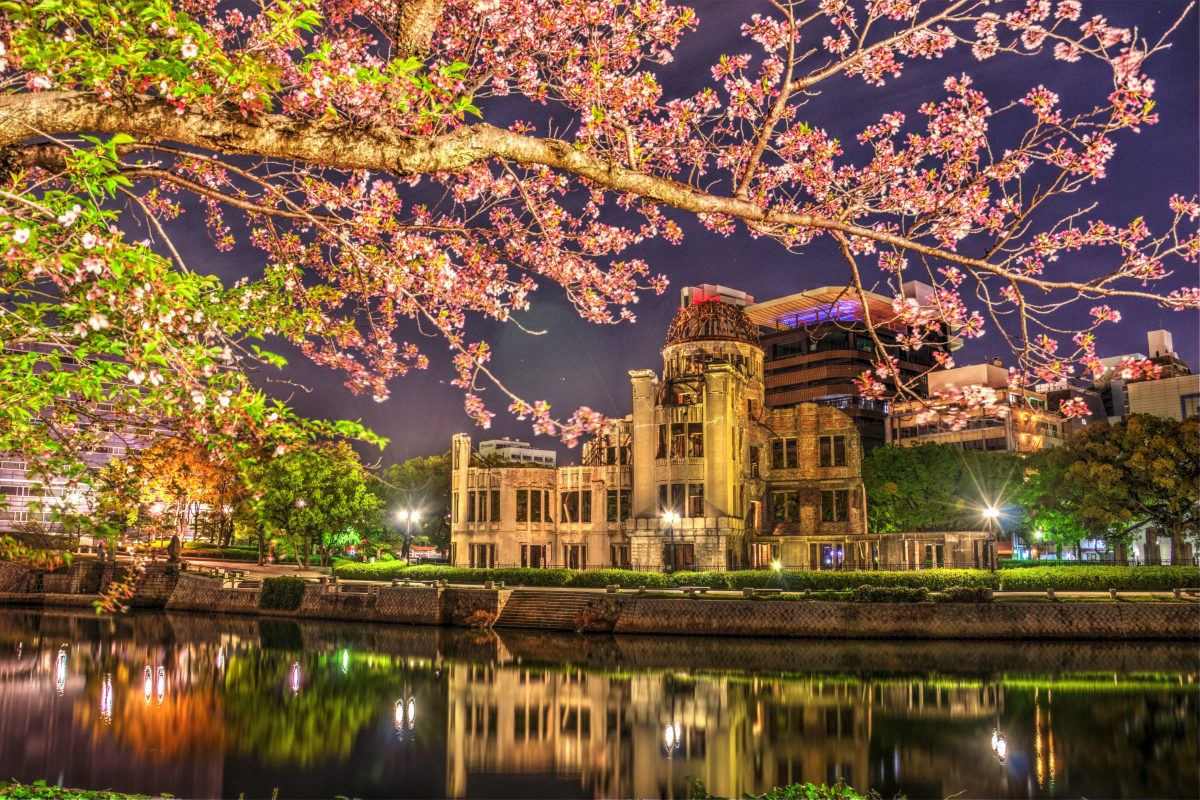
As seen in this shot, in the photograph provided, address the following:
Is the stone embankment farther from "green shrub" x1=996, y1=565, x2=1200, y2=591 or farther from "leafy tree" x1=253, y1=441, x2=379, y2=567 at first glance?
"leafy tree" x1=253, y1=441, x2=379, y2=567

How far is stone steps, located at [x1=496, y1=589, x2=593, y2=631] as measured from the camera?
120 feet

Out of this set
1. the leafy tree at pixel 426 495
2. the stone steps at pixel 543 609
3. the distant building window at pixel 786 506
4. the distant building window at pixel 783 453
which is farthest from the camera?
the leafy tree at pixel 426 495

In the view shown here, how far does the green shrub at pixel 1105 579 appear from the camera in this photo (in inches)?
1341

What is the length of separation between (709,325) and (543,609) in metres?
25.1

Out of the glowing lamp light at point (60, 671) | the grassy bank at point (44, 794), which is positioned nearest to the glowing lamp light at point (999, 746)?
the grassy bank at point (44, 794)

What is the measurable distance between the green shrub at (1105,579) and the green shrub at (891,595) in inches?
225

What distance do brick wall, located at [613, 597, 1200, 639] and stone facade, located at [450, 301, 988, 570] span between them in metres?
8.59

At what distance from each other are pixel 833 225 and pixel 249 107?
5.42m

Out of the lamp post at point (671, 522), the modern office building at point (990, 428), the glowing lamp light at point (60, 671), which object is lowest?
the glowing lamp light at point (60, 671)

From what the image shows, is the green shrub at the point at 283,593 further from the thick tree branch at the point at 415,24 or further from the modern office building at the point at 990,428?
the modern office building at the point at 990,428

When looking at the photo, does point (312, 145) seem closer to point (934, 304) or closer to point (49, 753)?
point (934, 304)

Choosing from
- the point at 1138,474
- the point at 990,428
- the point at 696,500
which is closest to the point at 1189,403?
the point at 990,428

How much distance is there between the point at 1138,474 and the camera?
133 ft

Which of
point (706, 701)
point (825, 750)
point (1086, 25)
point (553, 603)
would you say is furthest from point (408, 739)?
point (1086, 25)
